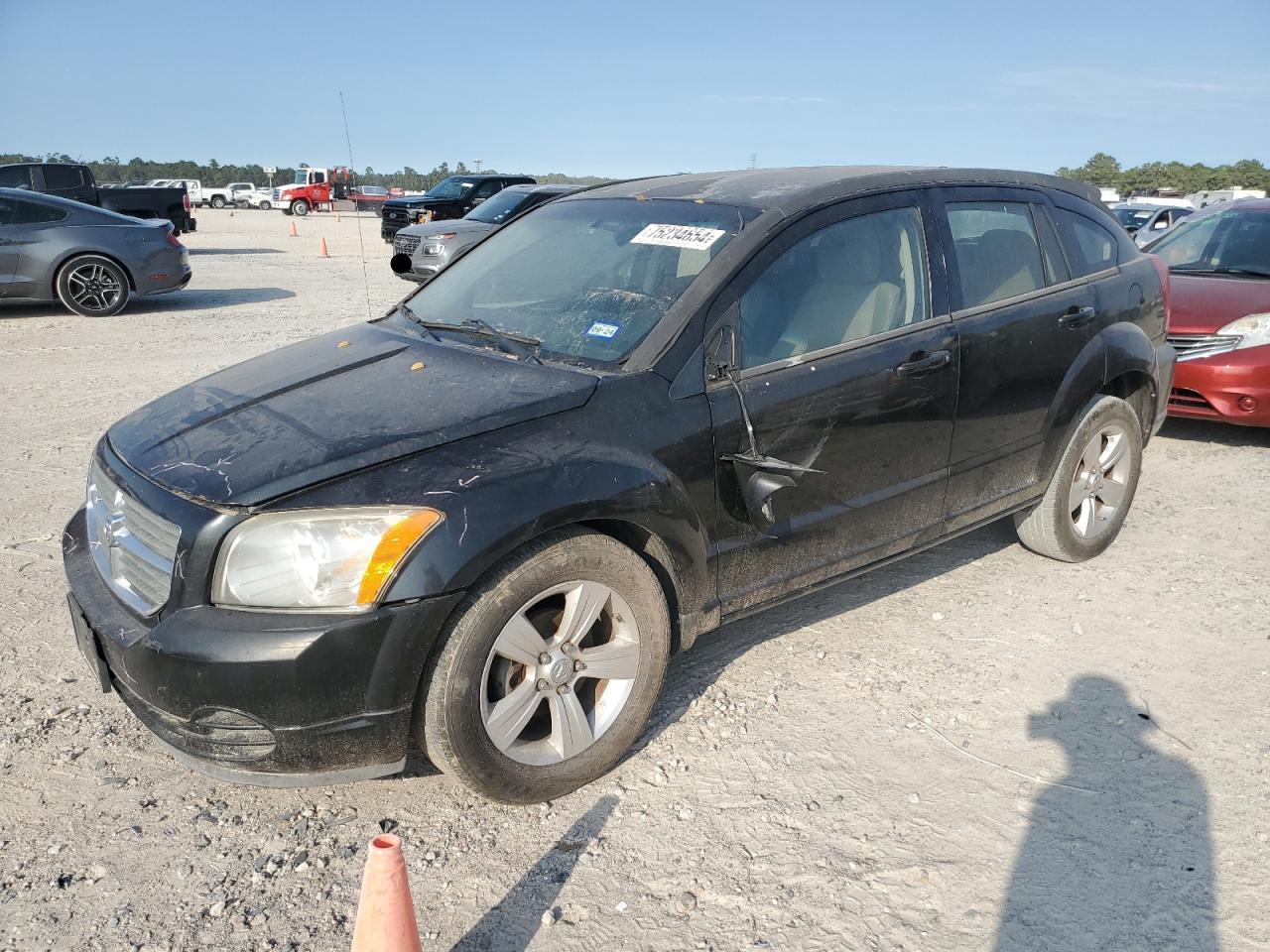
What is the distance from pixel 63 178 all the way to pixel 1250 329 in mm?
17101

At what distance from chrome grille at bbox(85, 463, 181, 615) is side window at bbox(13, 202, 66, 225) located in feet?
32.1

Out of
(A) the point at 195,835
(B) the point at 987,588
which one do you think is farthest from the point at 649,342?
(B) the point at 987,588

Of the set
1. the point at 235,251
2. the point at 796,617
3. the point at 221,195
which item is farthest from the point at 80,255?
the point at 221,195

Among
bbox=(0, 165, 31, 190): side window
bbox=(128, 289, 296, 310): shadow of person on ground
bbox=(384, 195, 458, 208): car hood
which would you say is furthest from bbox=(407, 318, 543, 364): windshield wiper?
bbox=(384, 195, 458, 208): car hood

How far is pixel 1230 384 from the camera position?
6395 millimetres

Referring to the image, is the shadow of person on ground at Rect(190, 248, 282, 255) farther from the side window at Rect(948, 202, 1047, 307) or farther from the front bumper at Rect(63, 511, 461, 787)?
the front bumper at Rect(63, 511, 461, 787)

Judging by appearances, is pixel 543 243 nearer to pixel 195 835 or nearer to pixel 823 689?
pixel 823 689

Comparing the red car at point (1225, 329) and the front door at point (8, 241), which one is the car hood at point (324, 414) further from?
the front door at point (8, 241)

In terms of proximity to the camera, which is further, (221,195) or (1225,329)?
(221,195)

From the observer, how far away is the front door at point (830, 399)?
318 centimetres

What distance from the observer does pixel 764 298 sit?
10.9 feet

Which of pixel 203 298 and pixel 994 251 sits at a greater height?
pixel 994 251

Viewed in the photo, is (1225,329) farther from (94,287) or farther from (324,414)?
(94,287)

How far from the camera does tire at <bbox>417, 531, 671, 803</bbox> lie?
259 cm
